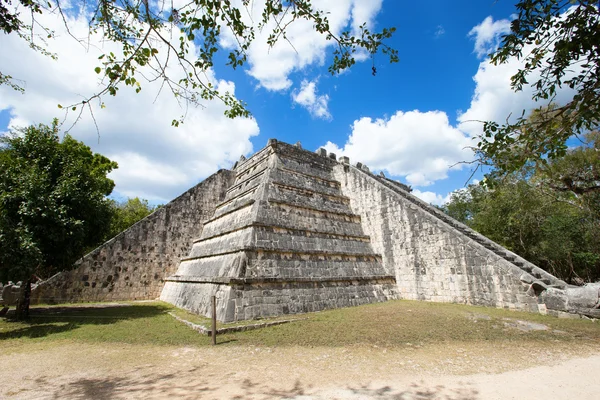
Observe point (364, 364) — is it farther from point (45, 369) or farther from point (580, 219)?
point (580, 219)

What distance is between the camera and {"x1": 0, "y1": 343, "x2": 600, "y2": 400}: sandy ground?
388 centimetres

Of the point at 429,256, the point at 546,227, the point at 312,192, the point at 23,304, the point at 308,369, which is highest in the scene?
the point at 312,192

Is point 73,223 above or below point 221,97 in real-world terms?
below

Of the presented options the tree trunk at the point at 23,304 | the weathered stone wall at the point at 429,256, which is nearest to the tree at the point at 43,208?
the tree trunk at the point at 23,304

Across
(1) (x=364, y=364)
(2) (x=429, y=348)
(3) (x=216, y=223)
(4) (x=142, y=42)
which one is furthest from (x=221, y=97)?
(3) (x=216, y=223)

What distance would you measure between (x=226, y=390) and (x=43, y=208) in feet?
28.5

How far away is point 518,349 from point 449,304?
4.89 m

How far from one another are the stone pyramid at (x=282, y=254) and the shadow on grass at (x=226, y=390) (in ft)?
11.6

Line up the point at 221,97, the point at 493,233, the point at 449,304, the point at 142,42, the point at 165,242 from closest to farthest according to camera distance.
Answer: the point at 142,42 < the point at 221,97 < the point at 449,304 < the point at 165,242 < the point at 493,233

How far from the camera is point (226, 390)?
399 centimetres

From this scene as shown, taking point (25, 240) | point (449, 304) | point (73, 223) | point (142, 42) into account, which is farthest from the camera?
point (449, 304)

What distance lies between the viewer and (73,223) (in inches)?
363

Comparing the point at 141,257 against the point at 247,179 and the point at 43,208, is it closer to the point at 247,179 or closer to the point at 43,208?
the point at 43,208

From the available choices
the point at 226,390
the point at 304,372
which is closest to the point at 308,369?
the point at 304,372
